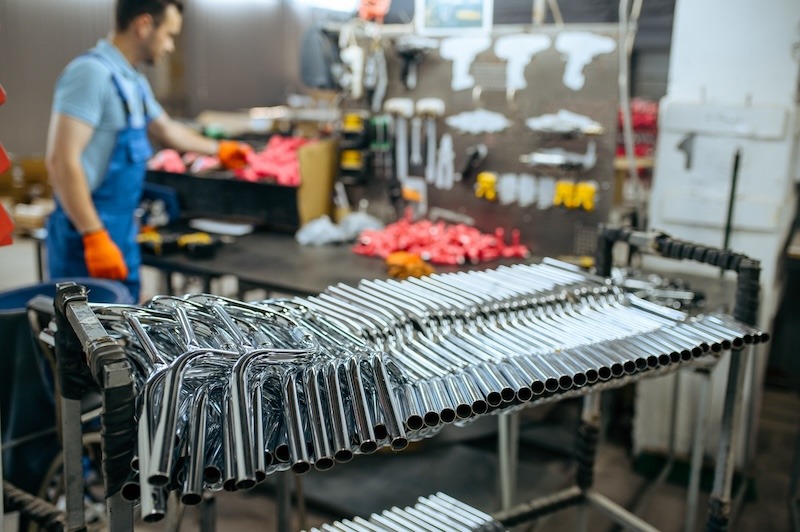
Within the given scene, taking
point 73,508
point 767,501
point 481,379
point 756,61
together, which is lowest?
point 767,501

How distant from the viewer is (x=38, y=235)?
328 cm

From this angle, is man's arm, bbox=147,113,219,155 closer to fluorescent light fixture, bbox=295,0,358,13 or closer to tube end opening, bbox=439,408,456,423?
tube end opening, bbox=439,408,456,423

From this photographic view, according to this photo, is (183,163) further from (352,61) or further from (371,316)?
(371,316)

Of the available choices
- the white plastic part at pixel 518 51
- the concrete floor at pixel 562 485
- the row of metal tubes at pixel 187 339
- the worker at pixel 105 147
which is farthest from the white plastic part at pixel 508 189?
the row of metal tubes at pixel 187 339

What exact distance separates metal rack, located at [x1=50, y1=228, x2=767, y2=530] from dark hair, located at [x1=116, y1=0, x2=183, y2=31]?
1699 millimetres

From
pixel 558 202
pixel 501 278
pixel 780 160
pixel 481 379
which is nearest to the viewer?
pixel 481 379

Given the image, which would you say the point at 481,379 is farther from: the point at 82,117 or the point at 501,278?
the point at 82,117

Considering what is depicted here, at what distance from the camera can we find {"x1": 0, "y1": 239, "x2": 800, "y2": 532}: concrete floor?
2.61 metres

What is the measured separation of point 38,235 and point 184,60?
4450 mm

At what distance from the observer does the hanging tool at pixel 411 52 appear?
10.6 ft

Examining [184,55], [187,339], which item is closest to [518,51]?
[187,339]

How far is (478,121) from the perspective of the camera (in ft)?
10.6

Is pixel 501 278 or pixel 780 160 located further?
pixel 780 160

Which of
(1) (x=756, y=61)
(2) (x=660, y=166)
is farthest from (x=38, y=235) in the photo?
(1) (x=756, y=61)
